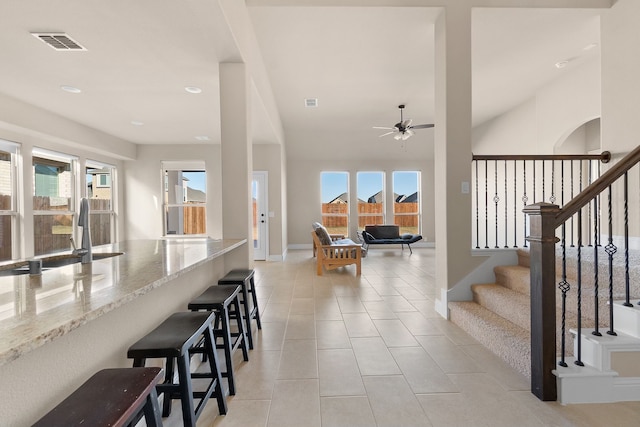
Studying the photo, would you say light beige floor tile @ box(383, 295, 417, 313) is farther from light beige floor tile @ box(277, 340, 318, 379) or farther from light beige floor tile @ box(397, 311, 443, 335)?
light beige floor tile @ box(277, 340, 318, 379)

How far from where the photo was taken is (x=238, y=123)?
3178 millimetres

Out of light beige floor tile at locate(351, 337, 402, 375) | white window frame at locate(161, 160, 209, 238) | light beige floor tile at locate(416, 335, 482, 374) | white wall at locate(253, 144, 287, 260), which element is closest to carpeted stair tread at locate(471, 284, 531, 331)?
light beige floor tile at locate(416, 335, 482, 374)

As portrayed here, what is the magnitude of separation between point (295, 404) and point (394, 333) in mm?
1343

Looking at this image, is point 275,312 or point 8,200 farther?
point 8,200

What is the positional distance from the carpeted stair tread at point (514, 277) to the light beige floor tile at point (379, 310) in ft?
3.80

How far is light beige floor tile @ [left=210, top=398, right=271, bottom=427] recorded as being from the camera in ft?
5.72

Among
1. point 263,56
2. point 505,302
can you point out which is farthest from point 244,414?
point 263,56

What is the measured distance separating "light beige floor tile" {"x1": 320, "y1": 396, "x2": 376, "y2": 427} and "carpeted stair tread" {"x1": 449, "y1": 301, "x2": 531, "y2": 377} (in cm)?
117

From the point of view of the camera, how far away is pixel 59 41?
293 centimetres

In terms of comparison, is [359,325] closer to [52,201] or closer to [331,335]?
[331,335]

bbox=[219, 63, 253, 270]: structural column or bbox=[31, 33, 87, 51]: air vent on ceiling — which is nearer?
bbox=[31, 33, 87, 51]: air vent on ceiling

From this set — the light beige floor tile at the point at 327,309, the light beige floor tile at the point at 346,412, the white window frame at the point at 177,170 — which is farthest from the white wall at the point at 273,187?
the light beige floor tile at the point at 346,412

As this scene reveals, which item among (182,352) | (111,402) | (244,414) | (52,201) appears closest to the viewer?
(111,402)

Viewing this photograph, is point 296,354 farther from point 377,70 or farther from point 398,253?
point 398,253
